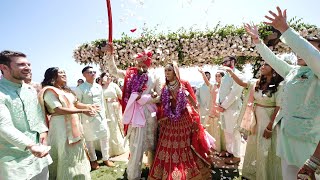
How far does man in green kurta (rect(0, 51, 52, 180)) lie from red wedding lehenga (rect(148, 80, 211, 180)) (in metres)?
2.12

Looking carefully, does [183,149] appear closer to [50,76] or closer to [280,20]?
[50,76]

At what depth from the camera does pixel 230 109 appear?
6.11 meters

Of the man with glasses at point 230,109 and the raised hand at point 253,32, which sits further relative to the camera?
the man with glasses at point 230,109

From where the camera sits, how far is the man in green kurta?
247 cm

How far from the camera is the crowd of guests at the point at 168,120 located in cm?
250

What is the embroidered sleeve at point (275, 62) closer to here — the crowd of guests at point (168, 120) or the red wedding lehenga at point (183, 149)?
the crowd of guests at point (168, 120)

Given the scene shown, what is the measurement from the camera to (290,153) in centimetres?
262

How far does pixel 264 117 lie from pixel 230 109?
191cm

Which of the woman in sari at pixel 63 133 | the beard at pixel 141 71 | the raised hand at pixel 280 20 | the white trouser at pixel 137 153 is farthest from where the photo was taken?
the beard at pixel 141 71

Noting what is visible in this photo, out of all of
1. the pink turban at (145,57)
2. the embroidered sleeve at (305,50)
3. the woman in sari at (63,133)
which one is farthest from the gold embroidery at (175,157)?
the embroidered sleeve at (305,50)

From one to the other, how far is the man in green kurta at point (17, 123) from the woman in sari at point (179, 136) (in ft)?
7.01

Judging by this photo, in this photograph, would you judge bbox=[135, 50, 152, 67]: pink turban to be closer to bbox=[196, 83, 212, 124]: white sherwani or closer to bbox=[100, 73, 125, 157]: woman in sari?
bbox=[100, 73, 125, 157]: woman in sari

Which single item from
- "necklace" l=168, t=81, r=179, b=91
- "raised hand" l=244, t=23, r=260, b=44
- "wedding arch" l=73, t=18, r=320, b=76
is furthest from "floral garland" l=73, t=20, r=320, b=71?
"raised hand" l=244, t=23, r=260, b=44

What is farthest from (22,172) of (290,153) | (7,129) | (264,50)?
(264,50)
